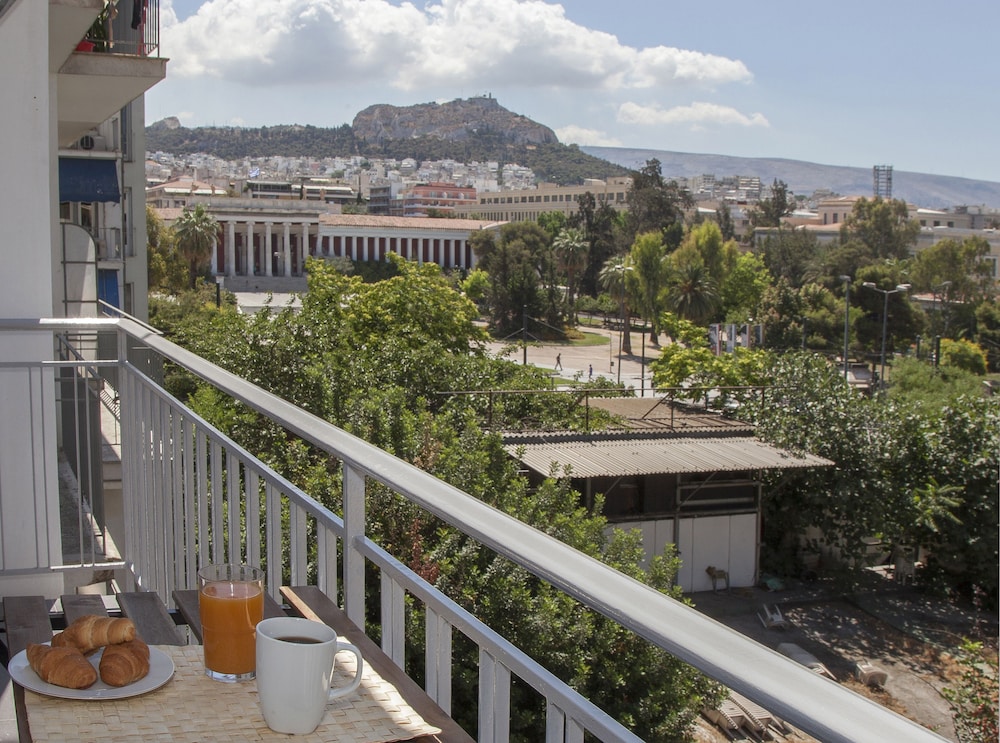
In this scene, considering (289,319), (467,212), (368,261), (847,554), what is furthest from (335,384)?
(467,212)

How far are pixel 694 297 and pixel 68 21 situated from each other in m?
57.5

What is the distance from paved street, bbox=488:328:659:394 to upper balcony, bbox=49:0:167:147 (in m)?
45.9

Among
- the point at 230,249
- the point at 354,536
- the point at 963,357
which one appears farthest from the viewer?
the point at 230,249

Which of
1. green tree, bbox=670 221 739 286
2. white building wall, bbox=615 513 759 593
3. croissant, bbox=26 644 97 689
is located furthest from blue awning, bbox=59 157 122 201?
green tree, bbox=670 221 739 286

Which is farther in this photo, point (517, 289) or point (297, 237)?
point (297, 237)

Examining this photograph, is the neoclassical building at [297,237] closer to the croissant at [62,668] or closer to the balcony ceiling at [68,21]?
the balcony ceiling at [68,21]

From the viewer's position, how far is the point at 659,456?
66.2ft

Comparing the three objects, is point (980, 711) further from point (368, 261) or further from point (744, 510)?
point (368, 261)

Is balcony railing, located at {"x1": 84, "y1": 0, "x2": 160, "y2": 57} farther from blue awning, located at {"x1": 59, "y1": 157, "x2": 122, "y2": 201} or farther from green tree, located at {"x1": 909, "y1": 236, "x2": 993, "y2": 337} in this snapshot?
green tree, located at {"x1": 909, "y1": 236, "x2": 993, "y2": 337}

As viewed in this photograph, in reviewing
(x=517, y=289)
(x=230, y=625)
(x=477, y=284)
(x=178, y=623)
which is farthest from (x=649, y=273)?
(x=230, y=625)

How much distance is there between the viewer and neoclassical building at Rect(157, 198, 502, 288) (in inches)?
4040

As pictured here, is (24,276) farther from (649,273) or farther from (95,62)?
(649,273)

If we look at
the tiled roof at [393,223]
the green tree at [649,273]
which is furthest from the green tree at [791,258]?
the tiled roof at [393,223]

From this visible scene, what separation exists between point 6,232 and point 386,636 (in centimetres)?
293
